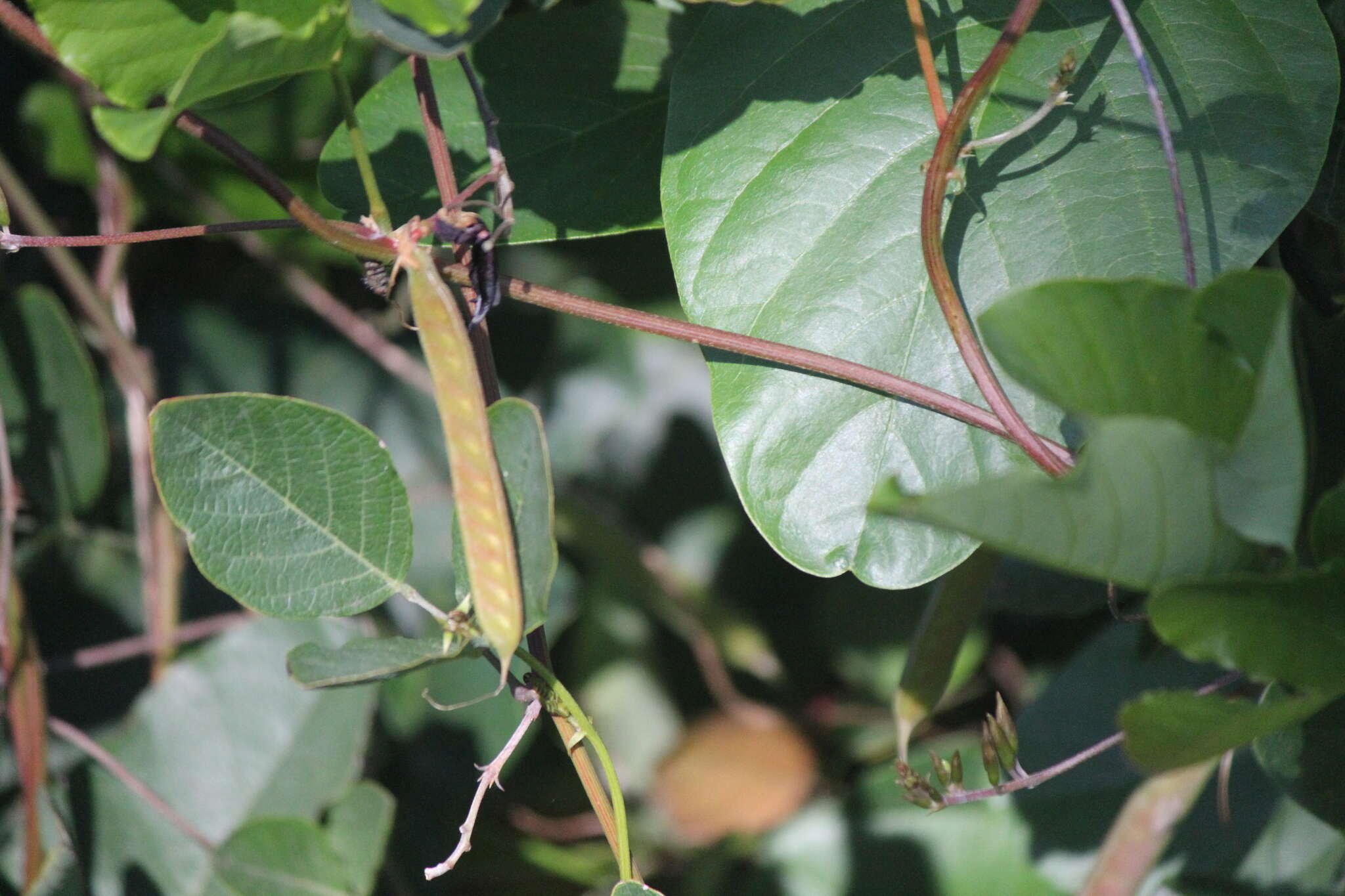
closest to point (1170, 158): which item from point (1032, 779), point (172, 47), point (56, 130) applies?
point (1032, 779)

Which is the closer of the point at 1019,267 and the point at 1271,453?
the point at 1271,453

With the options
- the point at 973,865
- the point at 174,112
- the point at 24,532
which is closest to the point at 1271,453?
the point at 174,112

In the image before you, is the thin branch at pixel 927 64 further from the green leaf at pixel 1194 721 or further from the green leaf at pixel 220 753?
the green leaf at pixel 220 753

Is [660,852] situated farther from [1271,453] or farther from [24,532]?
[1271,453]

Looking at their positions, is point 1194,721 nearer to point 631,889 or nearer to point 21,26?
point 631,889

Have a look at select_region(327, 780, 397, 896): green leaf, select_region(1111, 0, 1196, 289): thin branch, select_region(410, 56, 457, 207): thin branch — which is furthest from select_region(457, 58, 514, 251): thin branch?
select_region(327, 780, 397, 896): green leaf

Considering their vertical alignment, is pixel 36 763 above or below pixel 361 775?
above
